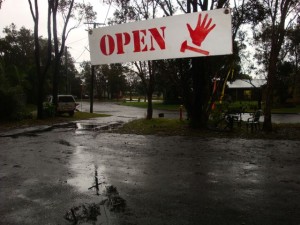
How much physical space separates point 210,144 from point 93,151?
4.26 m

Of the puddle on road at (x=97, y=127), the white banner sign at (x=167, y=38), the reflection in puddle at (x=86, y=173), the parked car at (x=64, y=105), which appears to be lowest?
the puddle on road at (x=97, y=127)

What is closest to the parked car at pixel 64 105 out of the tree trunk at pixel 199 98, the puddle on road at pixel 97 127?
the puddle on road at pixel 97 127

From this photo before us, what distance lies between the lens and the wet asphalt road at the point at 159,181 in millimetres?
4844

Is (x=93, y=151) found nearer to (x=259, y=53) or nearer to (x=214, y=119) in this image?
(x=214, y=119)

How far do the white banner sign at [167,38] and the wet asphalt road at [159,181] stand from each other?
2542 millimetres

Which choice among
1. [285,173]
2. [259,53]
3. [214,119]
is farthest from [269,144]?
[259,53]

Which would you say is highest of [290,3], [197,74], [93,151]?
[290,3]

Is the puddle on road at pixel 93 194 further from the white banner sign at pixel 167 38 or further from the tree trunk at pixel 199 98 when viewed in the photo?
the tree trunk at pixel 199 98

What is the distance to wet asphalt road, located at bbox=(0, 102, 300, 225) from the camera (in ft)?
15.9

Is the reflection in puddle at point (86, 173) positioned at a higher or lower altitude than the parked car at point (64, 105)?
lower

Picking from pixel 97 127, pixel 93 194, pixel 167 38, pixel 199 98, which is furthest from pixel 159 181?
pixel 97 127

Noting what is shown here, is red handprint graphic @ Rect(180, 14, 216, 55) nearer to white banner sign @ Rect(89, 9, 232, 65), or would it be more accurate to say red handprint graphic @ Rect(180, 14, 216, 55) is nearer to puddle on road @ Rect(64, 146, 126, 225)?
white banner sign @ Rect(89, 9, 232, 65)

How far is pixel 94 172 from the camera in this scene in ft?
25.1

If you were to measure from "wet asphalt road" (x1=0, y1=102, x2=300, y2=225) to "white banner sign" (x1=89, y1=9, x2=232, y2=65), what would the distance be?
8.34 ft
